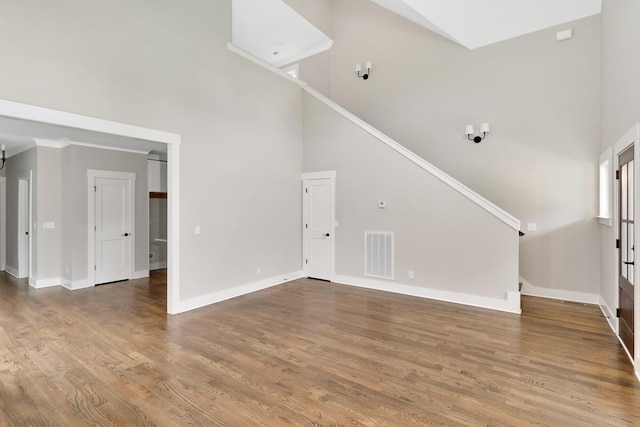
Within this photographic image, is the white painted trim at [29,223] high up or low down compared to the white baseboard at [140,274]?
up

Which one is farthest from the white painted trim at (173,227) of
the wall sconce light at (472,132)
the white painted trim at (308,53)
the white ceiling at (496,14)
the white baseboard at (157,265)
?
the white painted trim at (308,53)

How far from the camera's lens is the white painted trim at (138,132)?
305cm

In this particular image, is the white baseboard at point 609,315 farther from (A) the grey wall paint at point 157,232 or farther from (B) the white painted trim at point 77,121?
(A) the grey wall paint at point 157,232

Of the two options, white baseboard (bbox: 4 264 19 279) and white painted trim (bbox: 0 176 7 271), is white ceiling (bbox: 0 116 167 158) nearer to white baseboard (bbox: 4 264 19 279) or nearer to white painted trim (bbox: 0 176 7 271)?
white painted trim (bbox: 0 176 7 271)

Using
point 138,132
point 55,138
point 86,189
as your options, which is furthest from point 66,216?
point 138,132

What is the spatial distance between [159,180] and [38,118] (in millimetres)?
4568

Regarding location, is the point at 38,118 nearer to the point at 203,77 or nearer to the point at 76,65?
the point at 76,65

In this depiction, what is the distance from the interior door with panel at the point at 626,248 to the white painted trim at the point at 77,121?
520 cm

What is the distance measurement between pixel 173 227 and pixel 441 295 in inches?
162

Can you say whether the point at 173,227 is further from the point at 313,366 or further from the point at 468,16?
the point at 468,16

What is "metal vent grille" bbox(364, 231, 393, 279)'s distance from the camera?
5.57 metres

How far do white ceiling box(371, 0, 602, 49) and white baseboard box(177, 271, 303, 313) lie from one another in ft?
16.5

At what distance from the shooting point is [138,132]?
156 inches

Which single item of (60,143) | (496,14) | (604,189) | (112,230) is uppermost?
(496,14)
